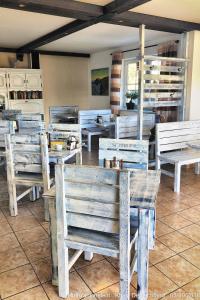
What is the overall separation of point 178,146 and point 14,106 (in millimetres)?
4363

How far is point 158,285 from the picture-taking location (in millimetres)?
1813

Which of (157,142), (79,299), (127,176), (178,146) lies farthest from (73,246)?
(178,146)

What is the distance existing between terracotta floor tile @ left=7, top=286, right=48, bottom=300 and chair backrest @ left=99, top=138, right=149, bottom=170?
1.09 m

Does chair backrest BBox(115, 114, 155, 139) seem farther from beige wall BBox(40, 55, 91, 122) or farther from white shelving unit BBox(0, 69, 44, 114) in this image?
beige wall BBox(40, 55, 91, 122)

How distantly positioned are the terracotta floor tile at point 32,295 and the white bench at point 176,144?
224 cm

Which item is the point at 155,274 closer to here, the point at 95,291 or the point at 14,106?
the point at 95,291

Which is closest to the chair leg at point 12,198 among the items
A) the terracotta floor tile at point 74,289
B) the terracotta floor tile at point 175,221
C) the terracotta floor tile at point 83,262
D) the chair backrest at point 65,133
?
the chair backrest at point 65,133

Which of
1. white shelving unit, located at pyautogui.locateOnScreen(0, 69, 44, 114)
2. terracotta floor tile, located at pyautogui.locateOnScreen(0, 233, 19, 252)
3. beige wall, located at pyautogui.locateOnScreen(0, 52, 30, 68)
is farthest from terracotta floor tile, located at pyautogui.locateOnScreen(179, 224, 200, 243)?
beige wall, located at pyautogui.locateOnScreen(0, 52, 30, 68)

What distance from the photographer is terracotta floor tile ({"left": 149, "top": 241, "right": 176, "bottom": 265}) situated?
2092 millimetres

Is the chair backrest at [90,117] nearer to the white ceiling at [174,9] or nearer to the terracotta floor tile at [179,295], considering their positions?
the white ceiling at [174,9]

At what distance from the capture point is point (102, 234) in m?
1.62

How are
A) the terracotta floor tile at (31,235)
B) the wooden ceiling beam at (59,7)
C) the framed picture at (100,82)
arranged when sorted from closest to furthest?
the terracotta floor tile at (31,235) < the wooden ceiling beam at (59,7) < the framed picture at (100,82)

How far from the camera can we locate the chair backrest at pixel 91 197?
139 cm

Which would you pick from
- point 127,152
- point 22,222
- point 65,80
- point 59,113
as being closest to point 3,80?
point 59,113
